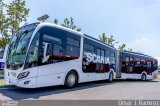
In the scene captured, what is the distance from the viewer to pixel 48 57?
1066cm

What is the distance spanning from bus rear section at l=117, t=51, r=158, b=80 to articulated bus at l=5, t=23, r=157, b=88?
321 inches

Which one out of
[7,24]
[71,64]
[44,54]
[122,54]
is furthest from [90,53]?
[7,24]

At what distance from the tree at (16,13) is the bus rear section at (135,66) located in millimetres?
14588

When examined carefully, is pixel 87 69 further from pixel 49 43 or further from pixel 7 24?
pixel 7 24

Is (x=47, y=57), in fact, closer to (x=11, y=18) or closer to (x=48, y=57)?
(x=48, y=57)

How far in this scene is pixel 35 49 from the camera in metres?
10.2

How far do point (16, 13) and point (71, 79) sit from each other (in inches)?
811

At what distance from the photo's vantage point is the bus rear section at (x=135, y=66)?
74.5 feet

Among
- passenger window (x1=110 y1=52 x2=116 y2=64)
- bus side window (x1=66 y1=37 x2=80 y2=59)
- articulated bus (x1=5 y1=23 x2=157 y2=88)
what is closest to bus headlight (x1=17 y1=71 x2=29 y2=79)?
articulated bus (x1=5 y1=23 x2=157 y2=88)

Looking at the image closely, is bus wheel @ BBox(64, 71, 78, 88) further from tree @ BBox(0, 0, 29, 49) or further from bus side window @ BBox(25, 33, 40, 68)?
tree @ BBox(0, 0, 29, 49)

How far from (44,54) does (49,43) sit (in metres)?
0.66

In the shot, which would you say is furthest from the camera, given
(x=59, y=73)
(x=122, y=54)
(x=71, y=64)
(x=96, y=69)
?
(x=122, y=54)

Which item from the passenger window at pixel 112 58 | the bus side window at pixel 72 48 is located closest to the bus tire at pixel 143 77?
the passenger window at pixel 112 58

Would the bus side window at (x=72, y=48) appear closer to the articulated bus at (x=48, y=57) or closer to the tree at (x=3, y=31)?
the articulated bus at (x=48, y=57)
